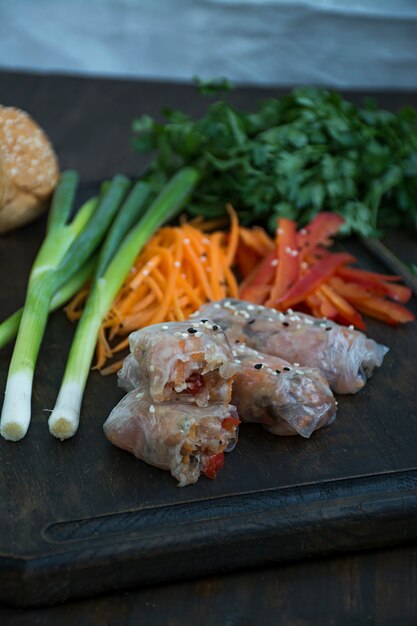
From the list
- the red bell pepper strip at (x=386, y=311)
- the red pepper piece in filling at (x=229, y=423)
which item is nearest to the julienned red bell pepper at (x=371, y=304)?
the red bell pepper strip at (x=386, y=311)

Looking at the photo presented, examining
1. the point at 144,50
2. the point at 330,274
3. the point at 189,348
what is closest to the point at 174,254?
the point at 330,274

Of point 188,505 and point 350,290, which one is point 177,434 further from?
point 350,290

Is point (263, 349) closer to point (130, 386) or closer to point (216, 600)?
point (130, 386)

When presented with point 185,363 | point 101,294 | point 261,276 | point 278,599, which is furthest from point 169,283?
point 278,599

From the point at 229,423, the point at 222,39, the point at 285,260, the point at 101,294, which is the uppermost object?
the point at 229,423

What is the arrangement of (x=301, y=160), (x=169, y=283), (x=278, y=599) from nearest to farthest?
(x=278, y=599)
(x=169, y=283)
(x=301, y=160)

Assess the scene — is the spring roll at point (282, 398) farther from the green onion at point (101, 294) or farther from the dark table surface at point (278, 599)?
the green onion at point (101, 294)
